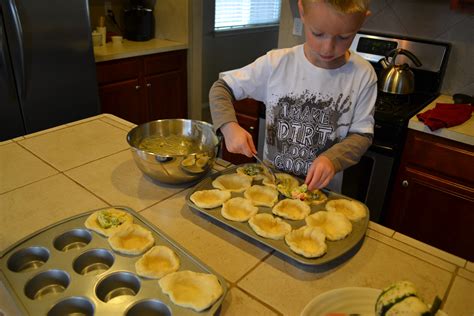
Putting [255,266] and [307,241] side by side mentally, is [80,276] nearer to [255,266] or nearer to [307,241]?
[255,266]

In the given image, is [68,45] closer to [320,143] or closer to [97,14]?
[97,14]

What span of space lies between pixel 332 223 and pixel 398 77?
124 centimetres

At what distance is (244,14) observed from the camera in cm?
378

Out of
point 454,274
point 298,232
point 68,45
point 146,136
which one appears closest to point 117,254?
point 298,232

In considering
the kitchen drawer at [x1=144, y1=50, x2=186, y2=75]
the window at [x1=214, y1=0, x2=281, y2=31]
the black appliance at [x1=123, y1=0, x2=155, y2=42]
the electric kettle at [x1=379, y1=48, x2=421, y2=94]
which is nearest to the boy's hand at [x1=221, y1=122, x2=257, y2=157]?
the electric kettle at [x1=379, y1=48, x2=421, y2=94]

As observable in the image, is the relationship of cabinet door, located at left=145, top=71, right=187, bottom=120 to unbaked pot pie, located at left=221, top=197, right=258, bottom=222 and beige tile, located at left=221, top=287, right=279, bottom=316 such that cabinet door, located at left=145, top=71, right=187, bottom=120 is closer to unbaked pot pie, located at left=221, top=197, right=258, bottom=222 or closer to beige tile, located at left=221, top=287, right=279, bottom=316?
unbaked pot pie, located at left=221, top=197, right=258, bottom=222

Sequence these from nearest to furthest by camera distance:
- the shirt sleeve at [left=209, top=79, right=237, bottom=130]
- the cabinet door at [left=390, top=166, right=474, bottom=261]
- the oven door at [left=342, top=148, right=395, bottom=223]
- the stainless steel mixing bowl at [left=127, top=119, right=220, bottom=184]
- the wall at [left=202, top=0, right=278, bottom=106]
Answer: the stainless steel mixing bowl at [left=127, top=119, right=220, bottom=184], the shirt sleeve at [left=209, top=79, right=237, bottom=130], the cabinet door at [left=390, top=166, right=474, bottom=261], the oven door at [left=342, top=148, right=395, bottom=223], the wall at [left=202, top=0, right=278, bottom=106]

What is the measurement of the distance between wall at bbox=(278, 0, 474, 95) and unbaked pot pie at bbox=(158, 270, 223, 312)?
1748 millimetres

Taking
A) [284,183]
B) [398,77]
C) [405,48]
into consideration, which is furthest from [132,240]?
[405,48]

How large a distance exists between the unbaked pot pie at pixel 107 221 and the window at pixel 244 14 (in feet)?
9.65

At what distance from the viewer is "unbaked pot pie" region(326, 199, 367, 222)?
83 cm

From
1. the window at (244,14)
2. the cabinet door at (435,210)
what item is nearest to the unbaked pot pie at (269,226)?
the cabinet door at (435,210)

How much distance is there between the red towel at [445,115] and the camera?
148 cm

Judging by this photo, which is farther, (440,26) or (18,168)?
(440,26)
